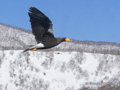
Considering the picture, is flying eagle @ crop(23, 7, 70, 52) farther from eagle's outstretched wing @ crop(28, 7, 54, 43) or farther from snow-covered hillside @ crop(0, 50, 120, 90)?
A: snow-covered hillside @ crop(0, 50, 120, 90)

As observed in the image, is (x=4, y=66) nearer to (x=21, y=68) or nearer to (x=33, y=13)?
(x=21, y=68)

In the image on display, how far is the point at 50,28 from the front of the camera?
15375 mm

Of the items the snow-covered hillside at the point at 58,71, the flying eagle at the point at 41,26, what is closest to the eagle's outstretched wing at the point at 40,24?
the flying eagle at the point at 41,26

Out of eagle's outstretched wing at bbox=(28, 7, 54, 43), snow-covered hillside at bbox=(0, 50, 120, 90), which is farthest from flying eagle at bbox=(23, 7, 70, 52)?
snow-covered hillside at bbox=(0, 50, 120, 90)

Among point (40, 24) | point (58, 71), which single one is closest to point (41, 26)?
point (40, 24)

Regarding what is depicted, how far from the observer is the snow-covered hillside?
6756cm

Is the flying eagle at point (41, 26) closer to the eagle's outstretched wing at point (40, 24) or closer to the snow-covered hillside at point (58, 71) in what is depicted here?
the eagle's outstretched wing at point (40, 24)

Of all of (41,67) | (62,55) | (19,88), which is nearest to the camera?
(19,88)

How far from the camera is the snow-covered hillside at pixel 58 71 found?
6756 cm

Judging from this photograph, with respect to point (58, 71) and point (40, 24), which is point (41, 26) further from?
point (58, 71)

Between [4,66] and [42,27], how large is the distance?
60.4m

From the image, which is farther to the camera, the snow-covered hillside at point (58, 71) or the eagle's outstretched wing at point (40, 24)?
the snow-covered hillside at point (58, 71)

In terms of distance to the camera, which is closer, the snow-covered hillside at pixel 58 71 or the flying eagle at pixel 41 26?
the flying eagle at pixel 41 26

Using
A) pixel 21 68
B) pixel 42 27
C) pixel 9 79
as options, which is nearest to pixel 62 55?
pixel 21 68
